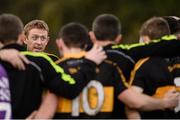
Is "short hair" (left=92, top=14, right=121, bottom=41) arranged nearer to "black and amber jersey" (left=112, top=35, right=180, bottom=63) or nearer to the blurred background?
"black and amber jersey" (left=112, top=35, right=180, bottom=63)

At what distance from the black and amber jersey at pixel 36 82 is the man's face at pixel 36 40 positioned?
2.48 m

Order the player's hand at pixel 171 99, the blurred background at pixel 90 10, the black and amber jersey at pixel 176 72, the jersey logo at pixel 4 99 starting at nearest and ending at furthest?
the jersey logo at pixel 4 99 < the player's hand at pixel 171 99 < the black and amber jersey at pixel 176 72 < the blurred background at pixel 90 10

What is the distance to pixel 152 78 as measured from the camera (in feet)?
27.7

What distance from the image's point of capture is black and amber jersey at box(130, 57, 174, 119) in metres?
8.43

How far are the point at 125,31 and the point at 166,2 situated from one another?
1.96m

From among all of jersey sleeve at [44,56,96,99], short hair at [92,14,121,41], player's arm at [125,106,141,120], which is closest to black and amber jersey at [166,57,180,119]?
player's arm at [125,106,141,120]

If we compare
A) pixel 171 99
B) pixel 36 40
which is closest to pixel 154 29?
pixel 171 99

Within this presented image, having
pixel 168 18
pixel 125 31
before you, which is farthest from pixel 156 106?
pixel 125 31

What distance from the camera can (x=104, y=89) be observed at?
8.16 metres

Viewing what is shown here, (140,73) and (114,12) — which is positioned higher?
(140,73)

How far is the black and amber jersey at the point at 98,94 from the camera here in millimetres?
8141

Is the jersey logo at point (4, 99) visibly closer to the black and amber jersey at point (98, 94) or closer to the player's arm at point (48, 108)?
the player's arm at point (48, 108)

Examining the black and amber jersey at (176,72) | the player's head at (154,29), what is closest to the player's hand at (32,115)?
the player's head at (154,29)

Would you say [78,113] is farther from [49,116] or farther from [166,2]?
[166,2]
